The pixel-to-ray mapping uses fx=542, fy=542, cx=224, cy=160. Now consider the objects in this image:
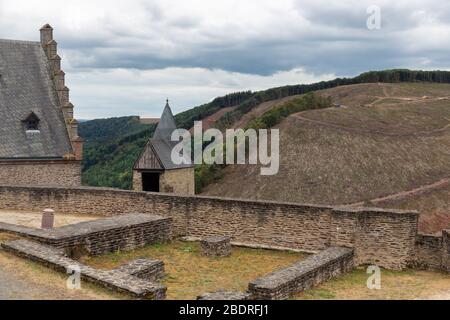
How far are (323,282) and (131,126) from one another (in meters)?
151

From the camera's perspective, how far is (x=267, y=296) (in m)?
11.9

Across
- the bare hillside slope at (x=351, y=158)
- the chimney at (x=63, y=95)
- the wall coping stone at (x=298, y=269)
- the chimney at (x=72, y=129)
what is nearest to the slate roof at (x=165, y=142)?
the chimney at (x=72, y=129)

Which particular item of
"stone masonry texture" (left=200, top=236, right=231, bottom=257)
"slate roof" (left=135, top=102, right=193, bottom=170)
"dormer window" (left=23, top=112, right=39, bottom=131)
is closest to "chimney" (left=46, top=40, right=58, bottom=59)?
"dormer window" (left=23, top=112, right=39, bottom=131)

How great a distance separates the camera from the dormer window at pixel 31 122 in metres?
28.4

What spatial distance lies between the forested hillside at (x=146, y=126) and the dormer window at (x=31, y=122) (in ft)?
127

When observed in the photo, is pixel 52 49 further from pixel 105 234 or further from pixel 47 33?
pixel 105 234

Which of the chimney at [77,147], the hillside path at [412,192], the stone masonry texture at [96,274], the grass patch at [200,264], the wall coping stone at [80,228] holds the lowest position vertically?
the hillside path at [412,192]

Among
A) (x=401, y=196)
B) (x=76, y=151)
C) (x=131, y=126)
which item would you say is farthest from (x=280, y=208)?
(x=131, y=126)

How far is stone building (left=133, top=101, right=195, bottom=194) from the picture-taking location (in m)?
27.5

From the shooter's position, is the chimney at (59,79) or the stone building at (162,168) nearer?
the stone building at (162,168)

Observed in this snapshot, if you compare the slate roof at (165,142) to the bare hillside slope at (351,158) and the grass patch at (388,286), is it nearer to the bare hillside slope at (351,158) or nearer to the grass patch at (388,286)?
the grass patch at (388,286)

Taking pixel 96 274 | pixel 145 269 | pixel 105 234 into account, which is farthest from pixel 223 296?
pixel 105 234

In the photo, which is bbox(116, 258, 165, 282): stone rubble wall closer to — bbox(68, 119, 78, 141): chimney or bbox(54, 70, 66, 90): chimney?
bbox(68, 119, 78, 141): chimney
